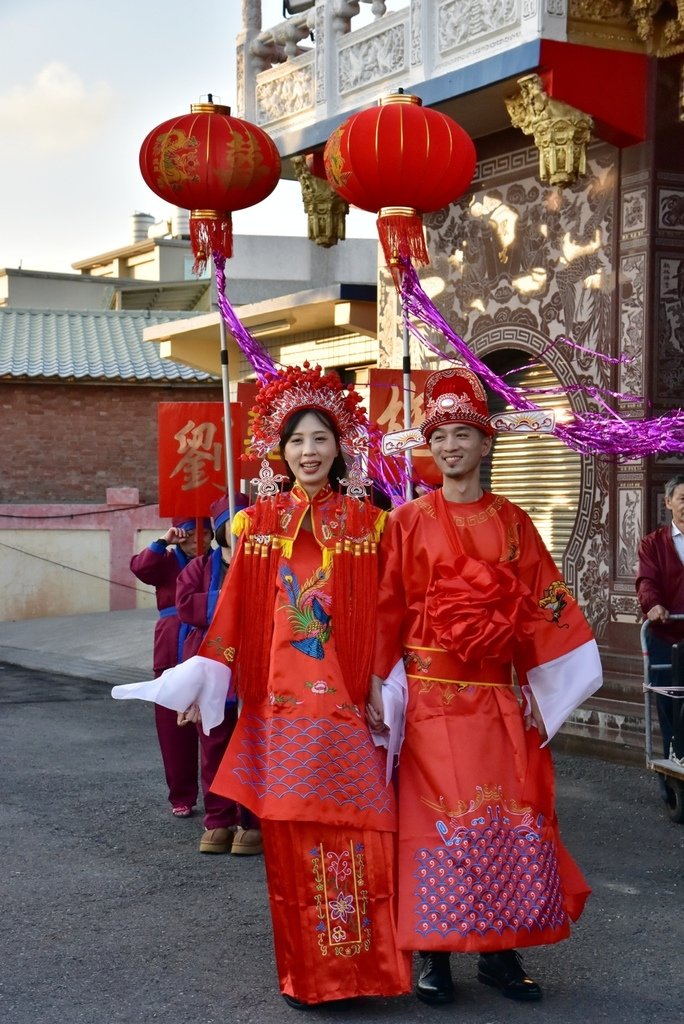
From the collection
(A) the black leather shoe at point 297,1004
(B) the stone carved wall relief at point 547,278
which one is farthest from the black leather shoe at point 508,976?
(B) the stone carved wall relief at point 547,278

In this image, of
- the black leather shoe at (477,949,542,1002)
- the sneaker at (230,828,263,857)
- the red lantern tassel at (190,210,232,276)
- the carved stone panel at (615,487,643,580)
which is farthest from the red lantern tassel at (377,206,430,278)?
the black leather shoe at (477,949,542,1002)

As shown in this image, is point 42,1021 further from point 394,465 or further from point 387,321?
point 387,321

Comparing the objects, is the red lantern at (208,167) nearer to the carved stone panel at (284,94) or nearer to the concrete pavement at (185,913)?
the concrete pavement at (185,913)

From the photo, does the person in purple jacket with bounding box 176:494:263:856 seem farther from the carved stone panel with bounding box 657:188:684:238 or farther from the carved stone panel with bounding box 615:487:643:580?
the carved stone panel with bounding box 657:188:684:238

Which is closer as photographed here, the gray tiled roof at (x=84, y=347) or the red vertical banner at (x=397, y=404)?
the red vertical banner at (x=397, y=404)

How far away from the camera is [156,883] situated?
6.20 m

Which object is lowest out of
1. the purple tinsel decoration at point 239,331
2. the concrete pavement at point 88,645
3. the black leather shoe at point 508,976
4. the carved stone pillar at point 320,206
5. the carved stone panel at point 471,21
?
the concrete pavement at point 88,645

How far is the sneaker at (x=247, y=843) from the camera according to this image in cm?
677

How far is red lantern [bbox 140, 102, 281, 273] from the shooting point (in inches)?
312

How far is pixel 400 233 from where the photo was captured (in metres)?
8.11

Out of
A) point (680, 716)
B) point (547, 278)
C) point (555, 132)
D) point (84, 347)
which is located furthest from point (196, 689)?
point (84, 347)

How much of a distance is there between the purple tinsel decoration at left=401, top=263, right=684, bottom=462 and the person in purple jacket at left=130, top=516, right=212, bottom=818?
1.77 m

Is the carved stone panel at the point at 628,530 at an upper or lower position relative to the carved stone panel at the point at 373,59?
lower

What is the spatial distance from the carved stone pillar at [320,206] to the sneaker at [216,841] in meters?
6.44
